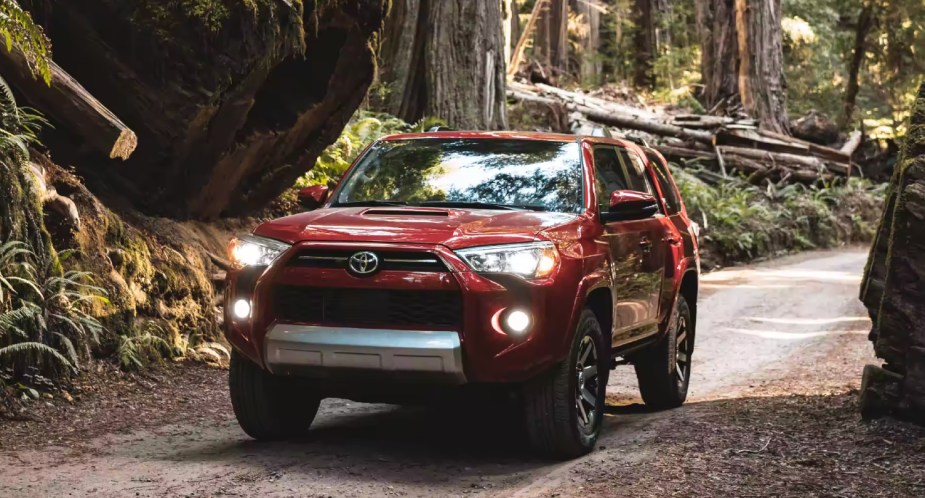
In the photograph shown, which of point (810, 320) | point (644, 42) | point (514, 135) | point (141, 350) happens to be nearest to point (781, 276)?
point (810, 320)

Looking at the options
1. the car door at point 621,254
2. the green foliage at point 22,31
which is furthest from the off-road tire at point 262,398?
the green foliage at point 22,31

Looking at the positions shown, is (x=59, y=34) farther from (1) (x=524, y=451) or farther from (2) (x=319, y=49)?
(1) (x=524, y=451)

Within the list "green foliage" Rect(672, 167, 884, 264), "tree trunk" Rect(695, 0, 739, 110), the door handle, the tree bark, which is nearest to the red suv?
the door handle

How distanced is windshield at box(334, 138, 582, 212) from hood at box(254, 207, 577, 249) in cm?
30

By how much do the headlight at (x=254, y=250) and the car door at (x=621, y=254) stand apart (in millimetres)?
2072

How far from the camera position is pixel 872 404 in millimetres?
6977

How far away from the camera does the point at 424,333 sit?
19.7 ft

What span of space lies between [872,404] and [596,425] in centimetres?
174

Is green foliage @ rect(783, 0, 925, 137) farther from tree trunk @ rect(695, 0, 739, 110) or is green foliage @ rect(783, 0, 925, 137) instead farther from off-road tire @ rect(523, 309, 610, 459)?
off-road tire @ rect(523, 309, 610, 459)

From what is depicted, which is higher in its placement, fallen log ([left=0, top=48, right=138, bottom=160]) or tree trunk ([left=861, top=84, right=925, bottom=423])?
fallen log ([left=0, top=48, right=138, bottom=160])

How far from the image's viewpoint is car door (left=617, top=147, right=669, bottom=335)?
7871mm

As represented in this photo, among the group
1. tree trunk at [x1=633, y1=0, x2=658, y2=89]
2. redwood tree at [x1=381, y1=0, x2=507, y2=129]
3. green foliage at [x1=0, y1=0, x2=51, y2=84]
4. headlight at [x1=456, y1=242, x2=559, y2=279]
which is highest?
tree trunk at [x1=633, y1=0, x2=658, y2=89]

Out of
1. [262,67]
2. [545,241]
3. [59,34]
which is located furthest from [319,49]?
[545,241]

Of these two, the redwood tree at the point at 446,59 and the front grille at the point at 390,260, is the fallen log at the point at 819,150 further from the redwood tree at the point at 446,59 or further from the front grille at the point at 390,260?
the front grille at the point at 390,260
